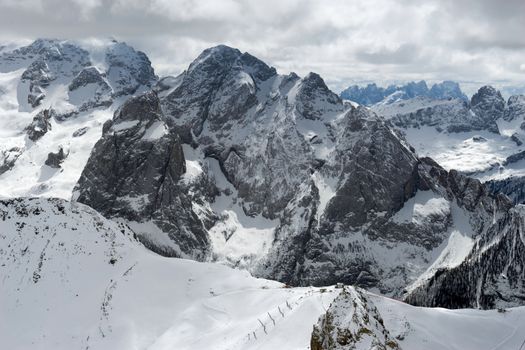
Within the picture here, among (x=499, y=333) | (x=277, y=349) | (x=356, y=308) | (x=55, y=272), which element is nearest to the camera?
(x=356, y=308)

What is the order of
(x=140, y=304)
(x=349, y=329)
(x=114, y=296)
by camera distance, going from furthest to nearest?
(x=114, y=296) → (x=140, y=304) → (x=349, y=329)

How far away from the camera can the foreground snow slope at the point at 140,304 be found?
43500 mm

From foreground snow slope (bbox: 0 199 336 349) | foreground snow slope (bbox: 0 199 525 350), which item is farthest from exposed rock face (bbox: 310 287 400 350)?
foreground snow slope (bbox: 0 199 336 349)

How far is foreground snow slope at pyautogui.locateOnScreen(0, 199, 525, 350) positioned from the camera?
43.5 meters

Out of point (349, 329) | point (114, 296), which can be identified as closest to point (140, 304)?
point (114, 296)

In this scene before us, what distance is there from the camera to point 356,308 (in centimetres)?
3009

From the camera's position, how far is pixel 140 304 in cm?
6197

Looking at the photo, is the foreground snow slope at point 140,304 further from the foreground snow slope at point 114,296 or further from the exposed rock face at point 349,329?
the exposed rock face at point 349,329

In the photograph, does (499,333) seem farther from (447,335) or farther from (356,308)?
(356,308)

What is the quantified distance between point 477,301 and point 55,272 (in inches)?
5958

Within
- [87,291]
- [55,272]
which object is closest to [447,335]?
[87,291]

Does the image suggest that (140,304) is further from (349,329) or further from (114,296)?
(349,329)

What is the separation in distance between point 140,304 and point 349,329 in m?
39.6

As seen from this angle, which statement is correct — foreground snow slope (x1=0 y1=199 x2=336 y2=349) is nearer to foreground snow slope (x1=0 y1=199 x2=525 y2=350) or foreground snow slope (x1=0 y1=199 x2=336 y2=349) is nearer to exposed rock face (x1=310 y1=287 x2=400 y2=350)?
foreground snow slope (x1=0 y1=199 x2=525 y2=350)
